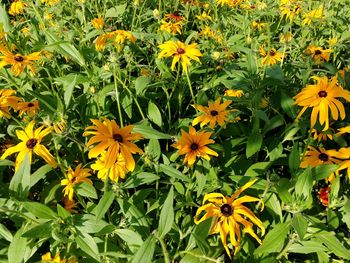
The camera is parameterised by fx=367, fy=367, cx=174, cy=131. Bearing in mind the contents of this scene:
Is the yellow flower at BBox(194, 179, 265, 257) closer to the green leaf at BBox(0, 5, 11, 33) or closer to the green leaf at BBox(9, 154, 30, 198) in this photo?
the green leaf at BBox(9, 154, 30, 198)

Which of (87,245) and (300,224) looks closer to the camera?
(300,224)

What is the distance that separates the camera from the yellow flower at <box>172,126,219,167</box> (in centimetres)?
159

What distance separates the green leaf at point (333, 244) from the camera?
1369 millimetres

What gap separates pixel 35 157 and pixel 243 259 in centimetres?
110

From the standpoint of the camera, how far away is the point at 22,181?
141cm

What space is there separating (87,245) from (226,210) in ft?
1.76

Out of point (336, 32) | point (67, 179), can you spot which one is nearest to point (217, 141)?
point (67, 179)

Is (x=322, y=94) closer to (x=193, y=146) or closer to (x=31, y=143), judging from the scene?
(x=193, y=146)

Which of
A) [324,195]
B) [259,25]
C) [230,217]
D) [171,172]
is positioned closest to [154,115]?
[171,172]

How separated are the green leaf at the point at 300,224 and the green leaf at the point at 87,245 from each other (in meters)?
0.71

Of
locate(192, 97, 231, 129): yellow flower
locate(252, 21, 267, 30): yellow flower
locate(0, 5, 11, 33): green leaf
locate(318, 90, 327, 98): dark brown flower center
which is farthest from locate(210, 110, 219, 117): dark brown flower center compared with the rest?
locate(252, 21, 267, 30): yellow flower

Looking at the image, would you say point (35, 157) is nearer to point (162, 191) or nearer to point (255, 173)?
point (162, 191)

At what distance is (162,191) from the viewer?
1.81 metres

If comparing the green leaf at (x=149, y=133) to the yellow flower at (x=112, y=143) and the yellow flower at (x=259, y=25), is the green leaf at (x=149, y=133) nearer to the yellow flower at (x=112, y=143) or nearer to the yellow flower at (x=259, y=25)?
the yellow flower at (x=112, y=143)
